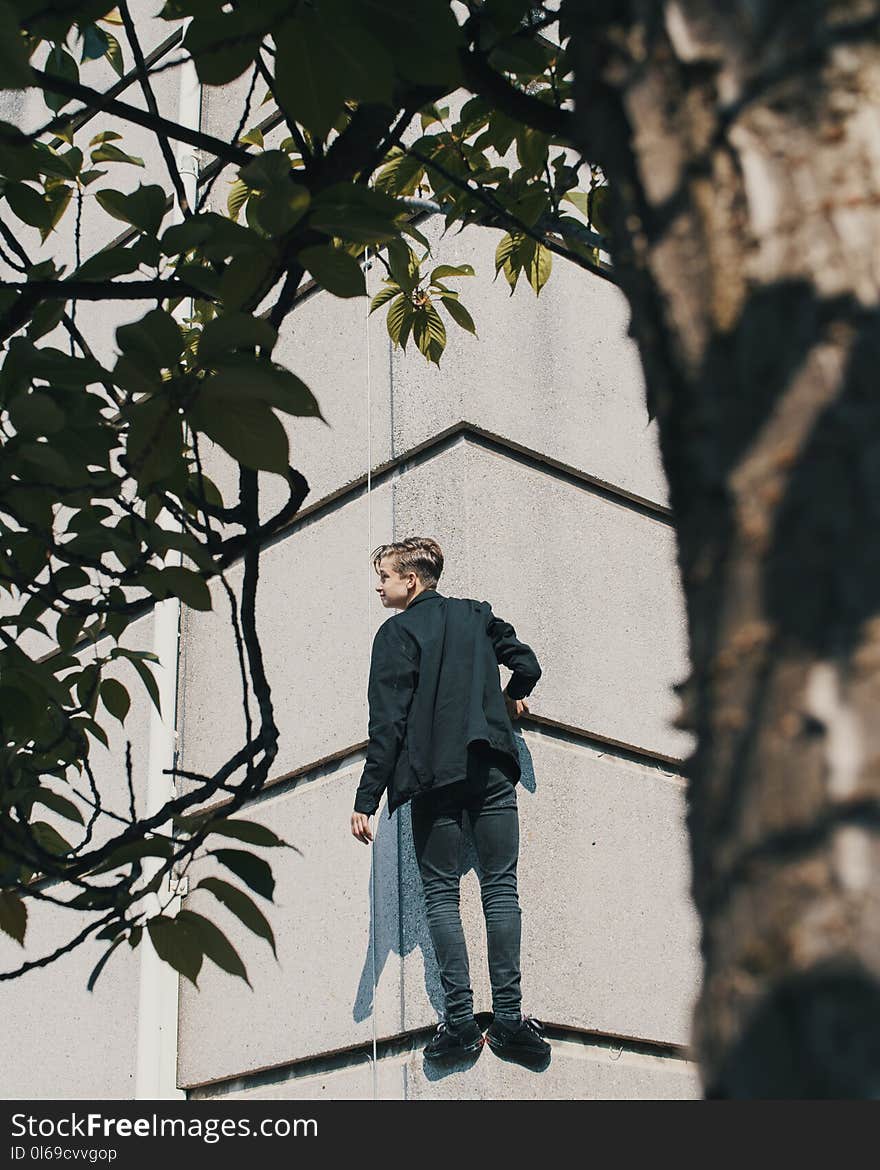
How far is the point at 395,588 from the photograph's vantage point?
4629 mm

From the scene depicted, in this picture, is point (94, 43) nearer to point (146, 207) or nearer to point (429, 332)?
point (146, 207)

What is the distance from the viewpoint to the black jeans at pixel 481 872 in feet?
13.5

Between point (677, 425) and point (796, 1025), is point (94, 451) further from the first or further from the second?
point (796, 1025)

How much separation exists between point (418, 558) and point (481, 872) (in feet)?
3.45

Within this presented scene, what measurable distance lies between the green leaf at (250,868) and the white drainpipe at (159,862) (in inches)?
107

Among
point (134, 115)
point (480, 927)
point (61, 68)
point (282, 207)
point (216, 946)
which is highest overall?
point (61, 68)

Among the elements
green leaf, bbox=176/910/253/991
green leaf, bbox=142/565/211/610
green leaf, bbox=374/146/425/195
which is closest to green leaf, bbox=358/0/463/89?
green leaf, bbox=142/565/211/610

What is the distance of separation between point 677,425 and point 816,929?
32cm

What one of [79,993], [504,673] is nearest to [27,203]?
[504,673]

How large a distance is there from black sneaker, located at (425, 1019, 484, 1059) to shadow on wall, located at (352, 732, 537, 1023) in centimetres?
14

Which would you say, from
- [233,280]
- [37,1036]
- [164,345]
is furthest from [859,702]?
[37,1036]

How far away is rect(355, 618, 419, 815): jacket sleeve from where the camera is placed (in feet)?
14.1

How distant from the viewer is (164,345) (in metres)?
1.67

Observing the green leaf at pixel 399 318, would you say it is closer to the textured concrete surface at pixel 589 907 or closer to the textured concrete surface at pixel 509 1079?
the textured concrete surface at pixel 589 907
